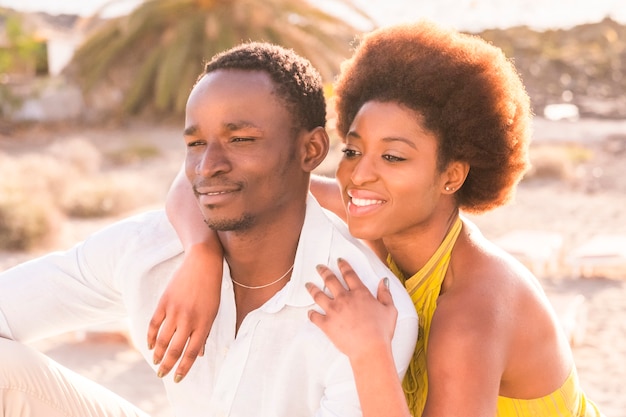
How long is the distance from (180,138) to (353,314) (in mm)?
13440

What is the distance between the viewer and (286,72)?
2270 mm

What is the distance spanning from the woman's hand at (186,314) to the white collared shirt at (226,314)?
90 millimetres

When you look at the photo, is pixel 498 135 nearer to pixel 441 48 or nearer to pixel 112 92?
pixel 441 48

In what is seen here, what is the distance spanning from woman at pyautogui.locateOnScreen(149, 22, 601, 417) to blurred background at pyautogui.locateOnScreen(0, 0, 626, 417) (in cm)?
38

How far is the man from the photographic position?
2.17 metres

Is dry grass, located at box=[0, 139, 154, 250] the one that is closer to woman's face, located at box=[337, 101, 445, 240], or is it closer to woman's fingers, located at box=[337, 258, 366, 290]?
woman's face, located at box=[337, 101, 445, 240]

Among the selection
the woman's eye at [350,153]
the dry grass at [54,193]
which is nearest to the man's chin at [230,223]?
the woman's eye at [350,153]

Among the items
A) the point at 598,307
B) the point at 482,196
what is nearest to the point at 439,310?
the point at 482,196

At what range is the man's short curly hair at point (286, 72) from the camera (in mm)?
2246

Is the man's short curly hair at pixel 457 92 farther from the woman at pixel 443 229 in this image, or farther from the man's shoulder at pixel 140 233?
the man's shoulder at pixel 140 233

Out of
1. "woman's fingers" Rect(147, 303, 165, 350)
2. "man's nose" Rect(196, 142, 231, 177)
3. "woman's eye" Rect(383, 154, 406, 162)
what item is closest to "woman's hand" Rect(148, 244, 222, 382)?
"woman's fingers" Rect(147, 303, 165, 350)

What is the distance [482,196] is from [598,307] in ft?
13.6

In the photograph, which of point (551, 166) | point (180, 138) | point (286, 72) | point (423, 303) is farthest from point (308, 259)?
point (180, 138)

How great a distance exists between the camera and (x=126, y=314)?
2607 mm
